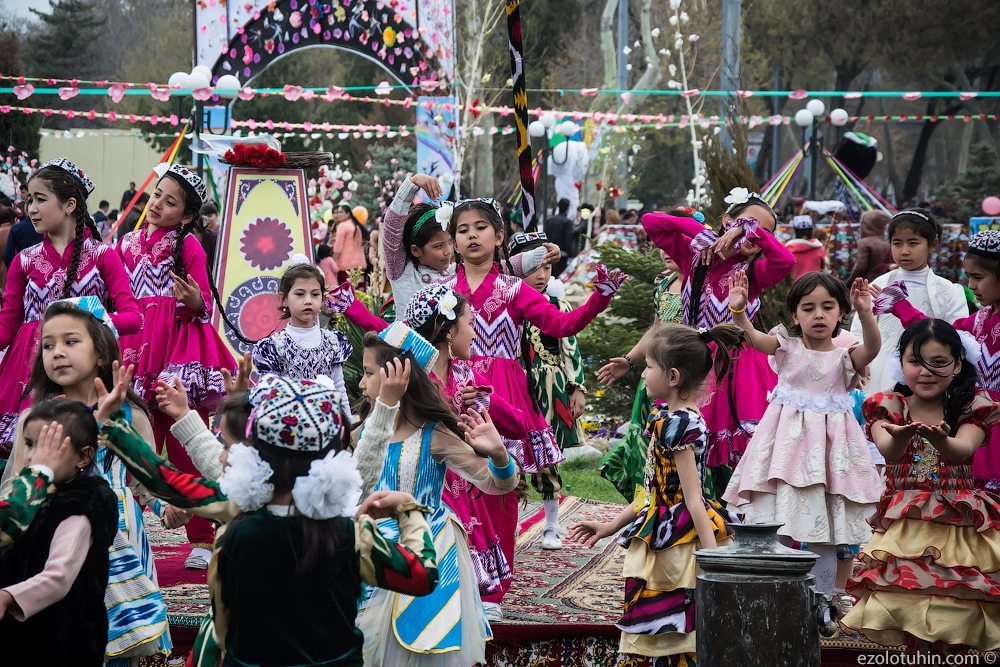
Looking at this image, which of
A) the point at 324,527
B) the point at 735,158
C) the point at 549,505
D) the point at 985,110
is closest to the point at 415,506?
the point at 324,527

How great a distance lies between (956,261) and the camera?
1468 cm

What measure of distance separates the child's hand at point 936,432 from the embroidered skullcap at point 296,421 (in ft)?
7.55

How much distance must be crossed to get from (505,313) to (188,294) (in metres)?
1.53

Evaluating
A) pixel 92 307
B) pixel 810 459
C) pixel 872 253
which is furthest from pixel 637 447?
pixel 872 253

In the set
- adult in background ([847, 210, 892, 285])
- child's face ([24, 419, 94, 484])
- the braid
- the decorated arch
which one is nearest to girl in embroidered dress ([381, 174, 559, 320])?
the braid

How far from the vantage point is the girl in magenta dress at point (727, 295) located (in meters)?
5.37

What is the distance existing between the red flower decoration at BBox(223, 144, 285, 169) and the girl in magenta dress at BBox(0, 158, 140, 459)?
3.64 meters

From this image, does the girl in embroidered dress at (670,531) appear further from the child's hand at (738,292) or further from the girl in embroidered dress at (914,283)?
the girl in embroidered dress at (914,283)

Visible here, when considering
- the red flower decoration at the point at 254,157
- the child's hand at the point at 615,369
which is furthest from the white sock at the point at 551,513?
the red flower decoration at the point at 254,157

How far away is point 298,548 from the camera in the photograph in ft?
8.67

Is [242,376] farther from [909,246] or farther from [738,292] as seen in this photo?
[909,246]

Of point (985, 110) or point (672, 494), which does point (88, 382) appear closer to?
point (672, 494)

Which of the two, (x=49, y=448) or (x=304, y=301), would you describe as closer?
(x=49, y=448)

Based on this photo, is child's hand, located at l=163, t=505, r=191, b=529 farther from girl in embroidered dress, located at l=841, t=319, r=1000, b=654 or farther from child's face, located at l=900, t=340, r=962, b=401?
child's face, located at l=900, t=340, r=962, b=401
